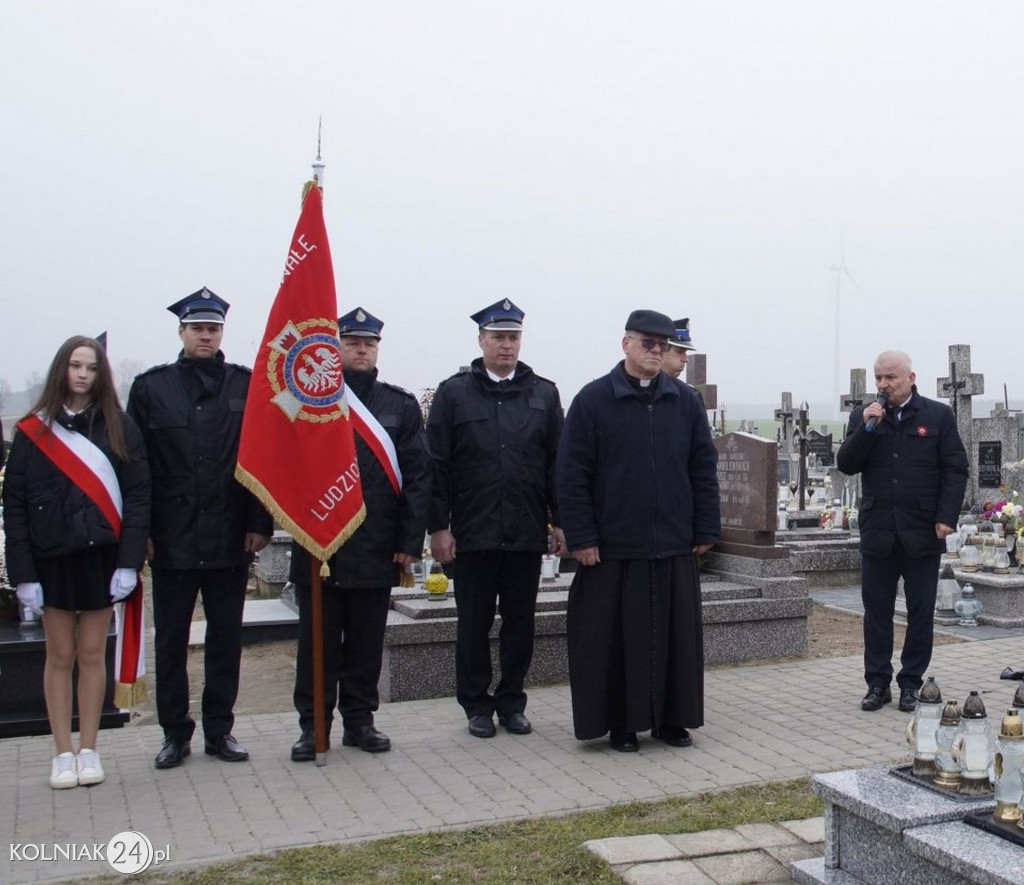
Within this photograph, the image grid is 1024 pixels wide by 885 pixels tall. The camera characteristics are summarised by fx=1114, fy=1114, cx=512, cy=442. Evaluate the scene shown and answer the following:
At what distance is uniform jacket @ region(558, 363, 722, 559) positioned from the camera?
5.45 m

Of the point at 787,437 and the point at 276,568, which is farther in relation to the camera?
the point at 787,437

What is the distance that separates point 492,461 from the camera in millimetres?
5715

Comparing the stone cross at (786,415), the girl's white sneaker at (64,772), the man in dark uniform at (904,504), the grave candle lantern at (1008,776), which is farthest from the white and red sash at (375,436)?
the stone cross at (786,415)

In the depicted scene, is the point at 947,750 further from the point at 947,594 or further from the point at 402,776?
the point at 947,594

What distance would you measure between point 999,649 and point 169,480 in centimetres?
608

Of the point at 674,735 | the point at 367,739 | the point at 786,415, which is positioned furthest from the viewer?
the point at 786,415

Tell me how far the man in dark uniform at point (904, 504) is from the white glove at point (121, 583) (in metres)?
3.86

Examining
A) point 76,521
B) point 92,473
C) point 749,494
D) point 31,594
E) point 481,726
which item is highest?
point 92,473

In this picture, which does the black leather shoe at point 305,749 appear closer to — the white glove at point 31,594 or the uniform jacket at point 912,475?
the white glove at point 31,594

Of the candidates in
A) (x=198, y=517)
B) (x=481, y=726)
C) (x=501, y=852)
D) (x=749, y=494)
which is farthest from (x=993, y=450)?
(x=501, y=852)

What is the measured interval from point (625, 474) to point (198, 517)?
2030 mm

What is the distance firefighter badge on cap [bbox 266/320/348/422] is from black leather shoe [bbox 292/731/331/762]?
150 centimetres

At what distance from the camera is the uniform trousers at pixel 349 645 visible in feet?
17.5

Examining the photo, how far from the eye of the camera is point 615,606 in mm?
5484
